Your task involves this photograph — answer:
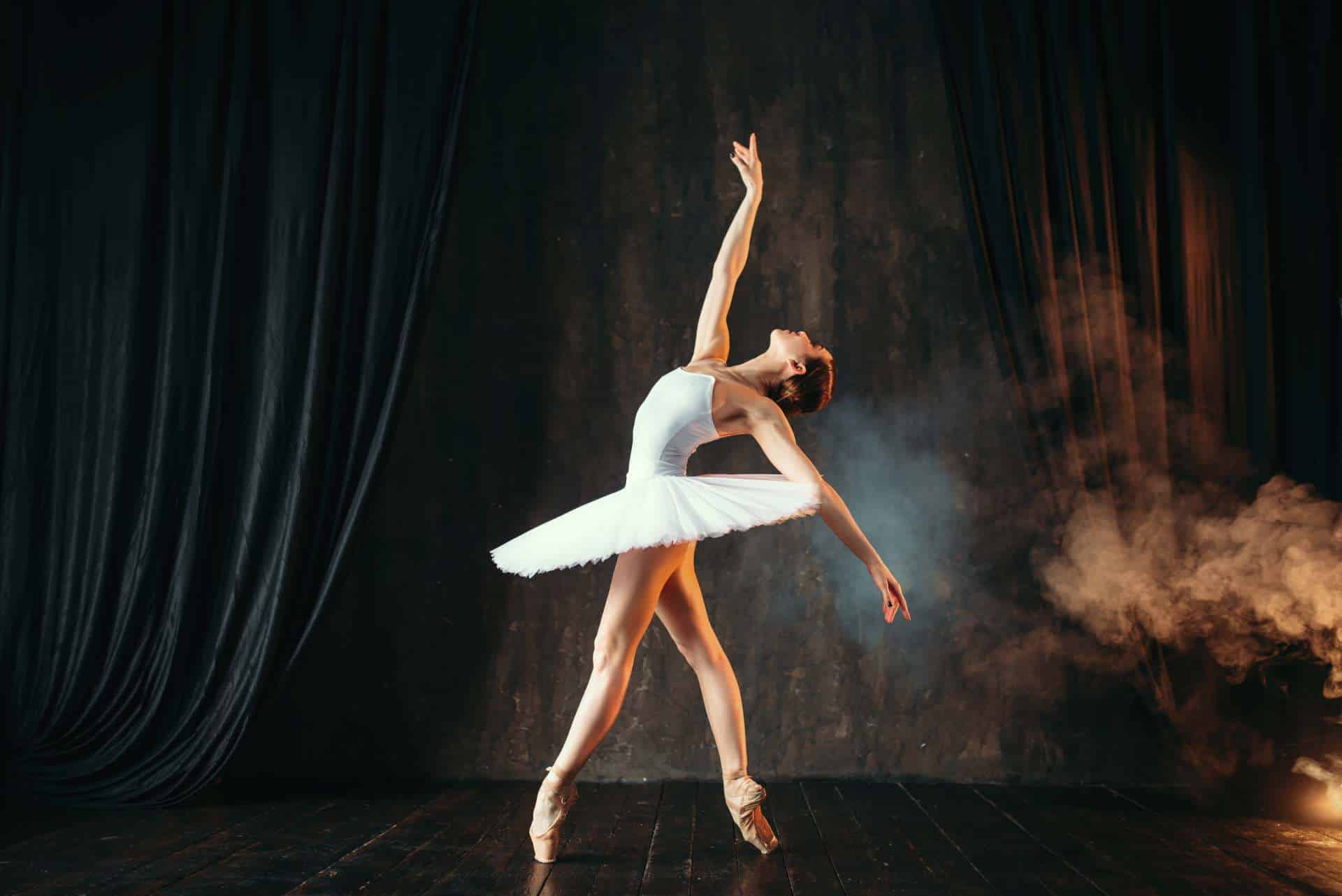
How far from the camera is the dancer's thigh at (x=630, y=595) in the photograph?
256cm

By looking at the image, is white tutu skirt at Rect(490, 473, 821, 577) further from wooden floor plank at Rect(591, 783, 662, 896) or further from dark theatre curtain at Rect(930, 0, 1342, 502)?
dark theatre curtain at Rect(930, 0, 1342, 502)

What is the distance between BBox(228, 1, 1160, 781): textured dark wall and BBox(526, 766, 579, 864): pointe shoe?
106 centimetres

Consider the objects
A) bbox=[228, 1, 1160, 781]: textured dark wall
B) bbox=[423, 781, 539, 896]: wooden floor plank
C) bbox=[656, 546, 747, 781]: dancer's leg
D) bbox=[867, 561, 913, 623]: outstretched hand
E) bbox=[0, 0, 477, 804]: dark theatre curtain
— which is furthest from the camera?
bbox=[228, 1, 1160, 781]: textured dark wall

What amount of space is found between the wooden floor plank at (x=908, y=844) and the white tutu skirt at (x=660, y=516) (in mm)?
852

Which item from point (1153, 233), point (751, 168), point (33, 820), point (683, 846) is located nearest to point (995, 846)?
point (683, 846)

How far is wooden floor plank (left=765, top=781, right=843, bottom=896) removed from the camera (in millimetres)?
2348

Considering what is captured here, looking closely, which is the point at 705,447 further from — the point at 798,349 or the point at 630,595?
the point at 630,595

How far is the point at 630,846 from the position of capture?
8.91 feet

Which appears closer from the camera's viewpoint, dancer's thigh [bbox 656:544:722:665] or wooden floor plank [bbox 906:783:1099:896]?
wooden floor plank [bbox 906:783:1099:896]

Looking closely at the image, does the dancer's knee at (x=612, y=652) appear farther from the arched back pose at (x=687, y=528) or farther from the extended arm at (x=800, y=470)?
the extended arm at (x=800, y=470)

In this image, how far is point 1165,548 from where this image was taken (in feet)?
11.0

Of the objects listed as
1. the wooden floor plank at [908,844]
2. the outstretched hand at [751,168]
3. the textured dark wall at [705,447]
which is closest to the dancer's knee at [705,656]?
the wooden floor plank at [908,844]

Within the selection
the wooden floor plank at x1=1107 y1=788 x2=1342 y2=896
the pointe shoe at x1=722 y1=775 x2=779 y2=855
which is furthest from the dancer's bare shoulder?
the wooden floor plank at x1=1107 y1=788 x2=1342 y2=896

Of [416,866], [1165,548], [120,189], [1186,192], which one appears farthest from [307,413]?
[1186,192]
